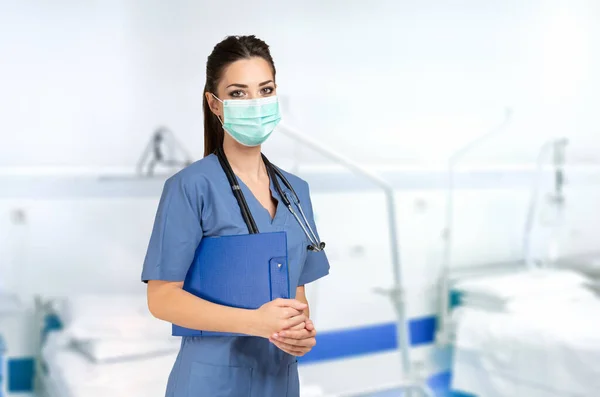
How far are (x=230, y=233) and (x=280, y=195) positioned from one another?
171 mm

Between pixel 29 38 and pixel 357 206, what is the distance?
1349 millimetres

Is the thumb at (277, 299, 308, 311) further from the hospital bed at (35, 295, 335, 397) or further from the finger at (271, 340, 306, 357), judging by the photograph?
the hospital bed at (35, 295, 335, 397)

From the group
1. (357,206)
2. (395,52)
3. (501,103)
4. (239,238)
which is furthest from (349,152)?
(239,238)

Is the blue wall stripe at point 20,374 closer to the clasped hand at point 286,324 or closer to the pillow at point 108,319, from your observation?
the pillow at point 108,319

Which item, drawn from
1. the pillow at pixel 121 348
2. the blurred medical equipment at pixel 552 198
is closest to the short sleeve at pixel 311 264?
the pillow at pixel 121 348

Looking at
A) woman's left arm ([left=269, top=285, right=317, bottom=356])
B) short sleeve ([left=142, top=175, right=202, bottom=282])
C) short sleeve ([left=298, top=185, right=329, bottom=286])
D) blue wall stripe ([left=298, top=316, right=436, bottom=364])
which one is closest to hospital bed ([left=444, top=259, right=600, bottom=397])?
blue wall stripe ([left=298, top=316, right=436, bottom=364])

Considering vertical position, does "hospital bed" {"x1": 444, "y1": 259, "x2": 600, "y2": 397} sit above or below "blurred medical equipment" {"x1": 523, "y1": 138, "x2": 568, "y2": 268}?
below

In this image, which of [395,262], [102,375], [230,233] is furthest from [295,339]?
[395,262]

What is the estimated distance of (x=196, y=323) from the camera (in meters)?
1.33

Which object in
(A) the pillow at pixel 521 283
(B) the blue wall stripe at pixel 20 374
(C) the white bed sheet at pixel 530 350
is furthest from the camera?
(A) the pillow at pixel 521 283

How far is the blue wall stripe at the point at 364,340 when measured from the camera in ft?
9.51

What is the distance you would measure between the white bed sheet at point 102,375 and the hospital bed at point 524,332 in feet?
4.55

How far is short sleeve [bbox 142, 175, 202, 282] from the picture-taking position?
53.9 inches

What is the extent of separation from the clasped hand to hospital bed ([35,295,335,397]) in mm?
1035
